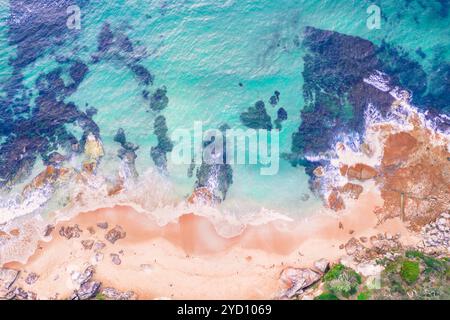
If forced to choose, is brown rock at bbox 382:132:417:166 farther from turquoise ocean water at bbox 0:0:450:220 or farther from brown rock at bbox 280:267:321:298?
brown rock at bbox 280:267:321:298

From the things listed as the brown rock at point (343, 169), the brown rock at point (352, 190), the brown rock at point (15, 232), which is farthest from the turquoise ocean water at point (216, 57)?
the brown rock at point (15, 232)

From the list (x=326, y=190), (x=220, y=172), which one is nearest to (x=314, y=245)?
(x=326, y=190)

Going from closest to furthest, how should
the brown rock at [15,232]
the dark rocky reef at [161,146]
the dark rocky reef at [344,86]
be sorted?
the brown rock at [15,232] < the dark rocky reef at [344,86] < the dark rocky reef at [161,146]

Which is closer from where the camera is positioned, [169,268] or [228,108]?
[169,268]

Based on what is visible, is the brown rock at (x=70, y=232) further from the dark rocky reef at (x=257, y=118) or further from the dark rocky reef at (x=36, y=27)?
the dark rocky reef at (x=257, y=118)

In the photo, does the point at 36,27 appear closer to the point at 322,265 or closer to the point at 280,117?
the point at 280,117
